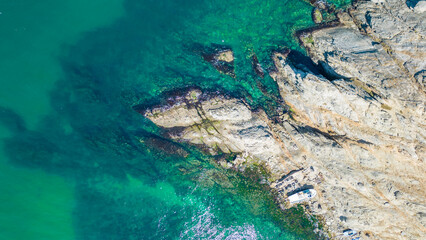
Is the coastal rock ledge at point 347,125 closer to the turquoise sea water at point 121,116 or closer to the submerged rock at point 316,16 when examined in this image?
the submerged rock at point 316,16

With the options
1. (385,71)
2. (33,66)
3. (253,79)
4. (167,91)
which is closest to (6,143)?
(33,66)

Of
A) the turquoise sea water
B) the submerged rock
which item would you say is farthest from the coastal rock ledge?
the turquoise sea water

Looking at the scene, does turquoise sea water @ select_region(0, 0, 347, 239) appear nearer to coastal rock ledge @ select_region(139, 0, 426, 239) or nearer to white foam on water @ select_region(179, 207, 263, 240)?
white foam on water @ select_region(179, 207, 263, 240)

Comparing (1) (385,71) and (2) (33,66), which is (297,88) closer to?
(1) (385,71)

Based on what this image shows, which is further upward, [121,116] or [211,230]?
[121,116]

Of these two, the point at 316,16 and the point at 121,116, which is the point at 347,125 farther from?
the point at 121,116

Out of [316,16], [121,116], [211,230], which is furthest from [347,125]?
[121,116]
